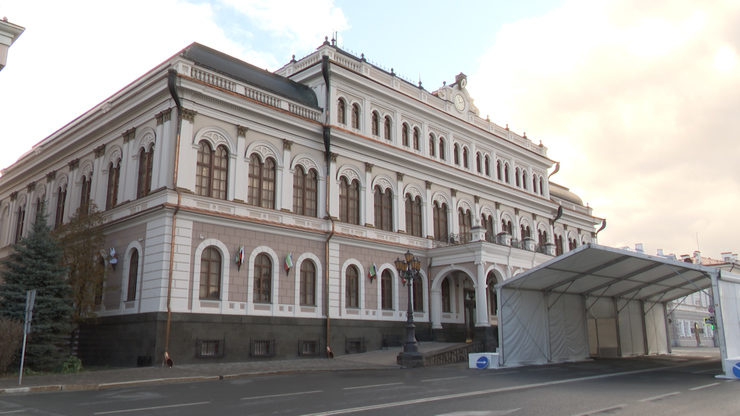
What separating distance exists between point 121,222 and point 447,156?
20479 millimetres

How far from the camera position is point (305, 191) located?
1187 inches

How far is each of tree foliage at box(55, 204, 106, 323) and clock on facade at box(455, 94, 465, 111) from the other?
23.5 meters

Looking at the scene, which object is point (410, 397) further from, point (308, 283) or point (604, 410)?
point (308, 283)

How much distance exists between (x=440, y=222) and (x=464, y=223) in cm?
249

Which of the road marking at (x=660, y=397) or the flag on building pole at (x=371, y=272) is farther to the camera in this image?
the flag on building pole at (x=371, y=272)

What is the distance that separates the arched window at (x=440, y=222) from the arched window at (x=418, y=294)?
373cm

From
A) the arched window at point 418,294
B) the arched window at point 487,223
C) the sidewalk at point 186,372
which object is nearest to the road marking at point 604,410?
the sidewalk at point 186,372

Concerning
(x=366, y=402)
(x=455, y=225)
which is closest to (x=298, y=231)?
(x=455, y=225)

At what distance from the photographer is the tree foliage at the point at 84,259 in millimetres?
24953

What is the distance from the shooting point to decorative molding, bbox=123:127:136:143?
1112 inches

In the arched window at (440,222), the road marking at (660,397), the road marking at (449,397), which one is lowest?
the road marking at (660,397)

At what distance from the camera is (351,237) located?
3116 cm

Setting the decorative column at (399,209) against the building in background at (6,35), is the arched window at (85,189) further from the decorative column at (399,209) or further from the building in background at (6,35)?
the decorative column at (399,209)

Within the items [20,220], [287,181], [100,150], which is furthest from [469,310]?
[20,220]
